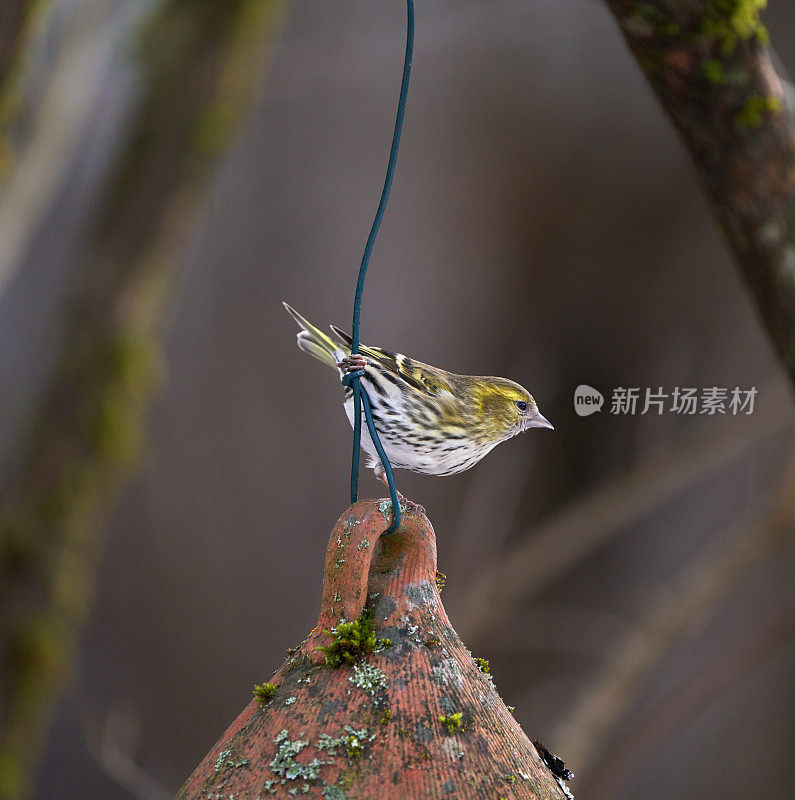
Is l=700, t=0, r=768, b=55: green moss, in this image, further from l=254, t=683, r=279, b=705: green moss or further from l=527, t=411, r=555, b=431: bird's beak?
l=254, t=683, r=279, b=705: green moss

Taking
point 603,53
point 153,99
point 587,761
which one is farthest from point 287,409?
point 603,53

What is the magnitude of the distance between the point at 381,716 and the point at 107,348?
2014 mm

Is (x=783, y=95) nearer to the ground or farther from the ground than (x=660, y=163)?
nearer to the ground

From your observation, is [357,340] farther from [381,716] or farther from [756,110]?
[756,110]

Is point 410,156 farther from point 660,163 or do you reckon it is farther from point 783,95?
point 783,95

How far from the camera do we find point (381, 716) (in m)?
1.00

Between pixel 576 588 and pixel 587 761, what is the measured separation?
98cm

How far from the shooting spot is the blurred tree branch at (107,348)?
263 cm

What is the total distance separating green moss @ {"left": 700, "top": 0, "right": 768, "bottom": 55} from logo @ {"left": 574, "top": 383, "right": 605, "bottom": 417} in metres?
2.00

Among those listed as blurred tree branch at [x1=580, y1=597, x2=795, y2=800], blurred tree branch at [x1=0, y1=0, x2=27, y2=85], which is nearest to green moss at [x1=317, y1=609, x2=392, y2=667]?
blurred tree branch at [x1=0, y1=0, x2=27, y2=85]

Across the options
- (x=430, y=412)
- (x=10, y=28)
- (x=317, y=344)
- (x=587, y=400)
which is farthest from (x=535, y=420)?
(x=587, y=400)

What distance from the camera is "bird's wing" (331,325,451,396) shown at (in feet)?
4.48

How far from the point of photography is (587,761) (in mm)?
2971

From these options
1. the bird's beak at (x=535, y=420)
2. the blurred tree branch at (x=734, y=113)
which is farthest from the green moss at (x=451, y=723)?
the blurred tree branch at (x=734, y=113)
